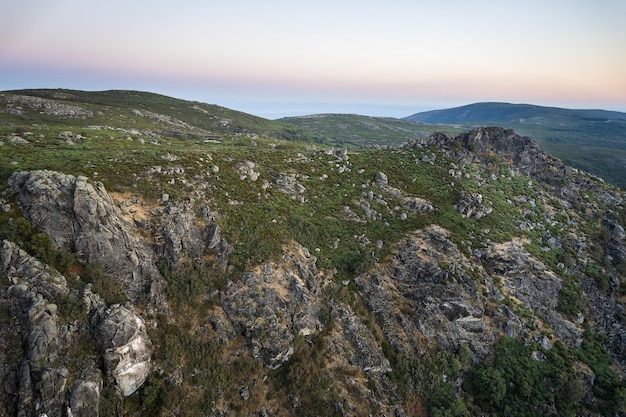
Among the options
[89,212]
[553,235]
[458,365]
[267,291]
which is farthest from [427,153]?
[89,212]

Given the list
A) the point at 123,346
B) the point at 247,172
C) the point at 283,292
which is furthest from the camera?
the point at 247,172

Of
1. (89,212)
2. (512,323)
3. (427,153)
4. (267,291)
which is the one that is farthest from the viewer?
(427,153)

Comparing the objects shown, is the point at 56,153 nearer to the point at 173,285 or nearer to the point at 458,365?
the point at 173,285

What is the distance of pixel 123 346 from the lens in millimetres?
26375

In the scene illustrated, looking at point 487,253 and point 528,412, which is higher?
point 487,253

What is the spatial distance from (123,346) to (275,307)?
594 inches

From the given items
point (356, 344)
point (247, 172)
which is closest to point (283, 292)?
point (356, 344)

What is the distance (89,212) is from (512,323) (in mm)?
53214

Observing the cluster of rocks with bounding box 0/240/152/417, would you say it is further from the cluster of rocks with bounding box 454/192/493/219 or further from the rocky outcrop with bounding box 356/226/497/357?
the cluster of rocks with bounding box 454/192/493/219

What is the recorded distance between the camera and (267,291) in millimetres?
36375

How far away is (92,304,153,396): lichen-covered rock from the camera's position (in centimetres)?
2580

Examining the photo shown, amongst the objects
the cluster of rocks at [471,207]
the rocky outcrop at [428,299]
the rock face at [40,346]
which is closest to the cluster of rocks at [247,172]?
the rocky outcrop at [428,299]

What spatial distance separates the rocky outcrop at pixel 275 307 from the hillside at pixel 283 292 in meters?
0.20

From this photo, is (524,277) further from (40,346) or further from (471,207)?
(40,346)
